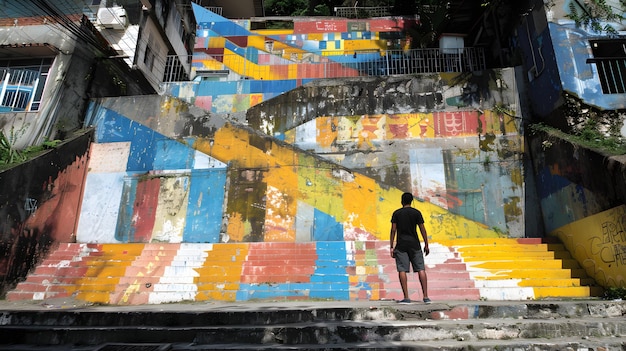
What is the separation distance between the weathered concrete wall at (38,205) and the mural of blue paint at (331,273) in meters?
7.29

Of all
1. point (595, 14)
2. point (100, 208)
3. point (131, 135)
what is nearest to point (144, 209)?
point (100, 208)

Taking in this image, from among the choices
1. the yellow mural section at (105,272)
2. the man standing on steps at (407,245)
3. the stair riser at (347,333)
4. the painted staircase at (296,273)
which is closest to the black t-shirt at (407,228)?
the man standing on steps at (407,245)

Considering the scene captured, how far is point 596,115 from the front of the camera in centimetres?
885

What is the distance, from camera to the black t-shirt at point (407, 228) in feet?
17.3

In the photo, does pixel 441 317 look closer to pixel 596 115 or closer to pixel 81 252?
pixel 596 115

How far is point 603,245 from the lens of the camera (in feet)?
23.4

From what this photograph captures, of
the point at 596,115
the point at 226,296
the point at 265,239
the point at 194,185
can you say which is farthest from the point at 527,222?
the point at 194,185

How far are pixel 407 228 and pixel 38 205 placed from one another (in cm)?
973

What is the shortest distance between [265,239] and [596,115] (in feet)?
30.3

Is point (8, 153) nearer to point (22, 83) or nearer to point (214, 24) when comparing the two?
point (22, 83)

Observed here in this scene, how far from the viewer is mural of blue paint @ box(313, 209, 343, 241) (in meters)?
10.2

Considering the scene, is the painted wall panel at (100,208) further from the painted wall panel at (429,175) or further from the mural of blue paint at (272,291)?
the painted wall panel at (429,175)

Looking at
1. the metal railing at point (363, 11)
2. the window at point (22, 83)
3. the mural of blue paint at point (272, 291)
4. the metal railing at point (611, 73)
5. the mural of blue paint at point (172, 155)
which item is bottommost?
the mural of blue paint at point (272, 291)

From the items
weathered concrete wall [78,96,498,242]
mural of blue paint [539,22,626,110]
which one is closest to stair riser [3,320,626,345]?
A: weathered concrete wall [78,96,498,242]
